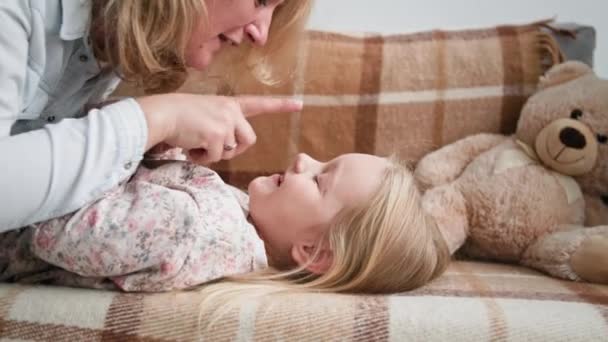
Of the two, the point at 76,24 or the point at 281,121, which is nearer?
the point at 76,24

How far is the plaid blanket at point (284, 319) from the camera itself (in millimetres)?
682

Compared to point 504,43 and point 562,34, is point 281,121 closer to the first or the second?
point 504,43

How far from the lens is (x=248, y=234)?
0.86 meters

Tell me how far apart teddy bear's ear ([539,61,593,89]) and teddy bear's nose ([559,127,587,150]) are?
142mm

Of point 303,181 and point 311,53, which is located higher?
point 311,53

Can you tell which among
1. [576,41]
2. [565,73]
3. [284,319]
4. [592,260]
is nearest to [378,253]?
[284,319]

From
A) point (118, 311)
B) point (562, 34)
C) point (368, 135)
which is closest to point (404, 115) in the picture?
point (368, 135)

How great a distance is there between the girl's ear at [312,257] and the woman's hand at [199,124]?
0.59ft

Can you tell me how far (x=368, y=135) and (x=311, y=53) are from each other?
214 millimetres

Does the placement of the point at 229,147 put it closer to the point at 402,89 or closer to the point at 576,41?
the point at 402,89

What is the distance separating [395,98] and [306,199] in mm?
468

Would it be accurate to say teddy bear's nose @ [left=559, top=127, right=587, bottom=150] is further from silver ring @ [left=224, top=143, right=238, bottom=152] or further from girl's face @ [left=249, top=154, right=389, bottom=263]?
silver ring @ [left=224, top=143, right=238, bottom=152]

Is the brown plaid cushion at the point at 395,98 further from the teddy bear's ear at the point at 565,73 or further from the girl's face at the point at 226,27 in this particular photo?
the girl's face at the point at 226,27

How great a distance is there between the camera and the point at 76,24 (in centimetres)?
79
